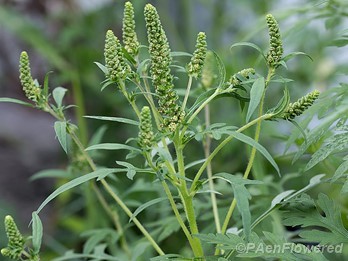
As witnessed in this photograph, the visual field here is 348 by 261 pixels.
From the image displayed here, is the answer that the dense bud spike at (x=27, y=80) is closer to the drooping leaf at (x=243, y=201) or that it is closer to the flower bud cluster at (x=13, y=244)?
the flower bud cluster at (x=13, y=244)

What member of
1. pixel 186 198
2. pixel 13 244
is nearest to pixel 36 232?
pixel 13 244

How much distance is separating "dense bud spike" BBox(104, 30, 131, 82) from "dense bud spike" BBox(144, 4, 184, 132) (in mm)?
40

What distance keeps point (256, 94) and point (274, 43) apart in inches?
2.9

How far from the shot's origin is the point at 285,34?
115cm

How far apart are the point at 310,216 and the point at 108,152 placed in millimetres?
1530

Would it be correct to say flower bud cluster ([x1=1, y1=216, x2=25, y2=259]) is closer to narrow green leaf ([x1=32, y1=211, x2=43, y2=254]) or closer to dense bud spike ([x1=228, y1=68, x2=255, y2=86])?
narrow green leaf ([x1=32, y1=211, x2=43, y2=254])

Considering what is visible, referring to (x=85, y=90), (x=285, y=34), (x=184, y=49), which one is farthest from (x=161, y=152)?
(x=85, y=90)

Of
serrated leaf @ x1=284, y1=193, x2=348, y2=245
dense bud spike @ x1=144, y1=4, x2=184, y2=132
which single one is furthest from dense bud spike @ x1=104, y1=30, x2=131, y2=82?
serrated leaf @ x1=284, y1=193, x2=348, y2=245

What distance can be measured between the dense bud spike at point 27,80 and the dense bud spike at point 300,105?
0.30 meters

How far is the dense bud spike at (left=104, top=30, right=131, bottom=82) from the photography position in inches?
26.6

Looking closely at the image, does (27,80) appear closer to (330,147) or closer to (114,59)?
(114,59)

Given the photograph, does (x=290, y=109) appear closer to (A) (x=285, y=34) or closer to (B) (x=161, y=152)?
(B) (x=161, y=152)

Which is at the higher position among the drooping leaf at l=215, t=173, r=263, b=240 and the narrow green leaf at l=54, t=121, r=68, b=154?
the narrow green leaf at l=54, t=121, r=68, b=154

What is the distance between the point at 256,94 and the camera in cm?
66
